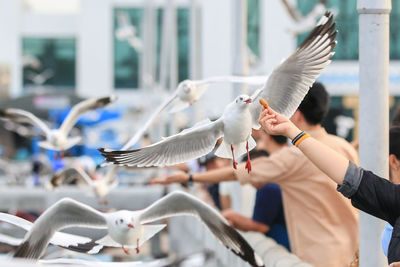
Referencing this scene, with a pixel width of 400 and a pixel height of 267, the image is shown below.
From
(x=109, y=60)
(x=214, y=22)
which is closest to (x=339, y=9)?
(x=214, y=22)

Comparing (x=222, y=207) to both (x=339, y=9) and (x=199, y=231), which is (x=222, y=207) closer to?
(x=199, y=231)

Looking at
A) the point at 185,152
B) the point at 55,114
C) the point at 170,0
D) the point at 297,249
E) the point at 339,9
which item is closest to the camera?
the point at 185,152

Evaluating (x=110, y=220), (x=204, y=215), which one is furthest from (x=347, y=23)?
(x=110, y=220)

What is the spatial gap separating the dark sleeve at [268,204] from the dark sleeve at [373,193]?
260 cm

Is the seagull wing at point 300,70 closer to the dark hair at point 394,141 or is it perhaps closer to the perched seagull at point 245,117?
the perched seagull at point 245,117

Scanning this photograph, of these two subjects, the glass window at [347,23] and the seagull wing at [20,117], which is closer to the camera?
the seagull wing at [20,117]

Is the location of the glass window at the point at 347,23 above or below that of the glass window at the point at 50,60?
above

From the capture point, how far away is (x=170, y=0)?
71.4 ft

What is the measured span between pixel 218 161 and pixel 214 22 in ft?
100

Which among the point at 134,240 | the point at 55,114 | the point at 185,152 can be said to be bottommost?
the point at 55,114

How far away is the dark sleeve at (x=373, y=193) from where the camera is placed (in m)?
3.77

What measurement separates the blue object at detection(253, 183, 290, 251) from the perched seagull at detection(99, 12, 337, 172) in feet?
6.46

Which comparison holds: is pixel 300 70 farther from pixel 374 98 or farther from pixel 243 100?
pixel 243 100

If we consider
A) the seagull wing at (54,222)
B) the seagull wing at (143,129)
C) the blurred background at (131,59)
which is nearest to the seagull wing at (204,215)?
the seagull wing at (54,222)
